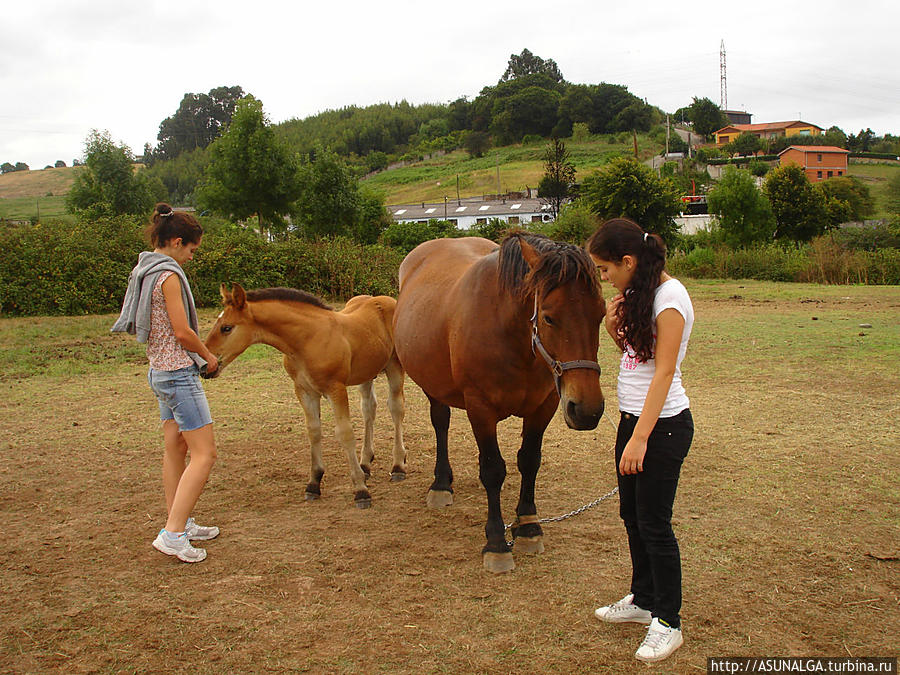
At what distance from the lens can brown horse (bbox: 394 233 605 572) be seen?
10.5ft

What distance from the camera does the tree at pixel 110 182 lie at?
26531 mm

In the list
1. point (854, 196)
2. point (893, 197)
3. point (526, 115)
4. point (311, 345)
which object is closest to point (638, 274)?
point (311, 345)

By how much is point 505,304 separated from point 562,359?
768 millimetres

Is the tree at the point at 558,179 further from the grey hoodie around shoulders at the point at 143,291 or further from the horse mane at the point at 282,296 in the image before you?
the grey hoodie around shoulders at the point at 143,291

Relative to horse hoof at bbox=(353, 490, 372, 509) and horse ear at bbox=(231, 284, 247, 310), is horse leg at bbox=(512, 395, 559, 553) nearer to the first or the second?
horse hoof at bbox=(353, 490, 372, 509)

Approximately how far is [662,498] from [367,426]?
136 inches

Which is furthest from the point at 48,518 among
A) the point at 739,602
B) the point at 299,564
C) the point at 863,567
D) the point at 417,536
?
the point at 863,567

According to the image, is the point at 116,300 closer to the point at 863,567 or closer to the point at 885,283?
the point at 863,567

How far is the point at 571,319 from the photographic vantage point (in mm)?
3207

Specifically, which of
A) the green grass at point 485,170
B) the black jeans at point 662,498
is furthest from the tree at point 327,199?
the green grass at point 485,170

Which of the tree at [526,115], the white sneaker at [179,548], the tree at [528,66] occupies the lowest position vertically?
the white sneaker at [179,548]

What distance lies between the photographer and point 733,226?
30.5 m

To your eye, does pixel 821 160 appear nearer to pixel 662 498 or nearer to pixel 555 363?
pixel 555 363

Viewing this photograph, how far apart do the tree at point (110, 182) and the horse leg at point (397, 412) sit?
24.3m
